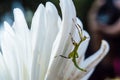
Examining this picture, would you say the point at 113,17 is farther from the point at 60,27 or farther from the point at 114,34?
the point at 60,27

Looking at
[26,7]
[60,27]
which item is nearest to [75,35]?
[60,27]

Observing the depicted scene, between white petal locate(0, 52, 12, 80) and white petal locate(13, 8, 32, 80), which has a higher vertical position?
white petal locate(13, 8, 32, 80)

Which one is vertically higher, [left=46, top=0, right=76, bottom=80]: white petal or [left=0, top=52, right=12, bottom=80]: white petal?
[left=46, top=0, right=76, bottom=80]: white petal

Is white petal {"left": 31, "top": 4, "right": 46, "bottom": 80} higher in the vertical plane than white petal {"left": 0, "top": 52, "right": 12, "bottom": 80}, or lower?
higher

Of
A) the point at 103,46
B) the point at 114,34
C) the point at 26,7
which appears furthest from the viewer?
the point at 26,7

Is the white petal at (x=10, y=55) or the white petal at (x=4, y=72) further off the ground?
the white petal at (x=10, y=55)

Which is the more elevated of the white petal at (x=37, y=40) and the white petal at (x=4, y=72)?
the white petal at (x=37, y=40)

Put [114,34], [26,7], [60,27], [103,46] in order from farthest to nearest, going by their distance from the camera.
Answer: [26,7], [114,34], [103,46], [60,27]

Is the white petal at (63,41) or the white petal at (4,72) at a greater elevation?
the white petal at (63,41)
